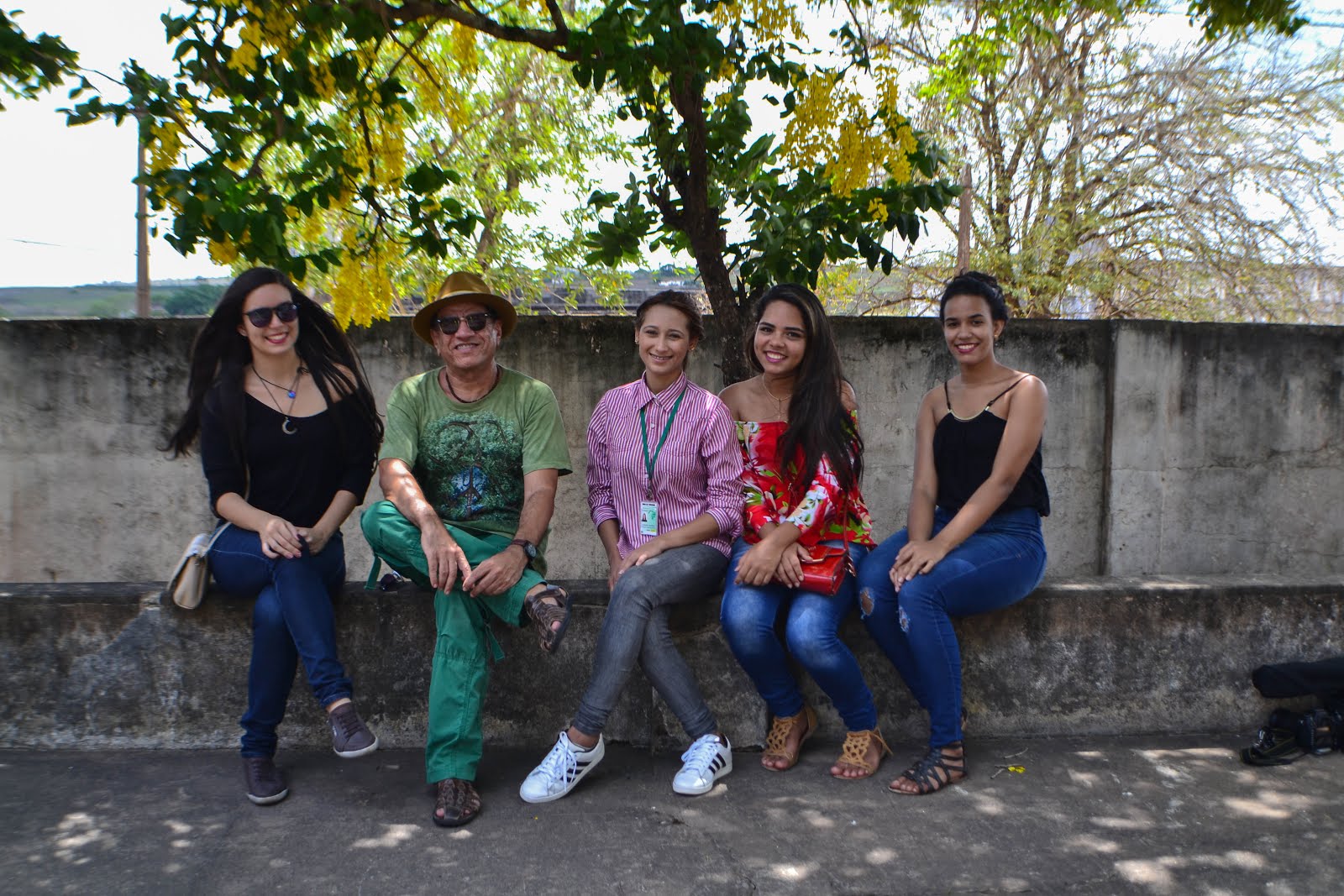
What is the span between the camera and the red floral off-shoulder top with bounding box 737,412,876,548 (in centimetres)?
408

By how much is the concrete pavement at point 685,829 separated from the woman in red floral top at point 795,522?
227 millimetres

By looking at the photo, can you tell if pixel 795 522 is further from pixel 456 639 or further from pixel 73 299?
pixel 73 299

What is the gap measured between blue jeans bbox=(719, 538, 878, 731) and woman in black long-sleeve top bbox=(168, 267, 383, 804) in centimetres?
138

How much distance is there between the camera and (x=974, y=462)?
4172 millimetres

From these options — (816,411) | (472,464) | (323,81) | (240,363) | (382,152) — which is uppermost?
(323,81)

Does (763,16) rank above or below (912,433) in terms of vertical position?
above

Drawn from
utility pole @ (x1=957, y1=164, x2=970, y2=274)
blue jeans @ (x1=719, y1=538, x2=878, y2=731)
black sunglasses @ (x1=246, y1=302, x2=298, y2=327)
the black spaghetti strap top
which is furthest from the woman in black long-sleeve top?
utility pole @ (x1=957, y1=164, x2=970, y2=274)

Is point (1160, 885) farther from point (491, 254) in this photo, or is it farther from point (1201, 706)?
point (491, 254)

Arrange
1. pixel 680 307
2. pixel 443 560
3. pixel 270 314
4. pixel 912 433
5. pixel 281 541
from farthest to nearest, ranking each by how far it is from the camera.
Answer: pixel 912 433
pixel 680 307
pixel 270 314
pixel 281 541
pixel 443 560

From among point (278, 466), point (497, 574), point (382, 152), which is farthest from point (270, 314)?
point (497, 574)

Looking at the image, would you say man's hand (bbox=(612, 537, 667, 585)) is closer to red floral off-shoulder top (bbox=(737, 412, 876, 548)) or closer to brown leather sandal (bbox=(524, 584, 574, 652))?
brown leather sandal (bbox=(524, 584, 574, 652))

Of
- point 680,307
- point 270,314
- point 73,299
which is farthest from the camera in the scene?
point 73,299

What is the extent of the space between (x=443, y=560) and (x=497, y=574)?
19 cm

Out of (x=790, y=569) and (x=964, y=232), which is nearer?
(x=790, y=569)
